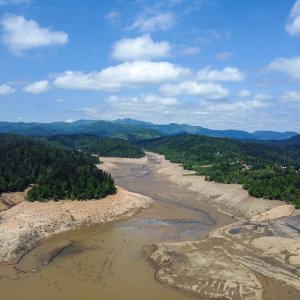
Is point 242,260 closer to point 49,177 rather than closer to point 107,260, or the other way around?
point 107,260

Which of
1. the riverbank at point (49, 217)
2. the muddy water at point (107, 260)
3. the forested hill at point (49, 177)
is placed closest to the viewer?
the muddy water at point (107, 260)

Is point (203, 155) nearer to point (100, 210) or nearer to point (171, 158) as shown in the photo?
point (171, 158)

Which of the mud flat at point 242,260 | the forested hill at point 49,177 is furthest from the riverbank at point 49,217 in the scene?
the mud flat at point 242,260

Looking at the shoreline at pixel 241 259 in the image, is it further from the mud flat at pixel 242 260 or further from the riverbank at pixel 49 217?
the riverbank at pixel 49 217

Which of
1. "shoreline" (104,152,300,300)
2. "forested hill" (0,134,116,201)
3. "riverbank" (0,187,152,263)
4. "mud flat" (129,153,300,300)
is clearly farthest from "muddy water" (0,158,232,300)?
"forested hill" (0,134,116,201)

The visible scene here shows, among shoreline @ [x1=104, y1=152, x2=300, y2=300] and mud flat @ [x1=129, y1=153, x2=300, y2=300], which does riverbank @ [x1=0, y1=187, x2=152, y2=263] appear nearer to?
shoreline @ [x1=104, y1=152, x2=300, y2=300]

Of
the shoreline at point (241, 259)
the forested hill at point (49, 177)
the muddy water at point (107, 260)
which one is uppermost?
the forested hill at point (49, 177)

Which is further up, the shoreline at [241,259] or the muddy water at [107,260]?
the shoreline at [241,259]
